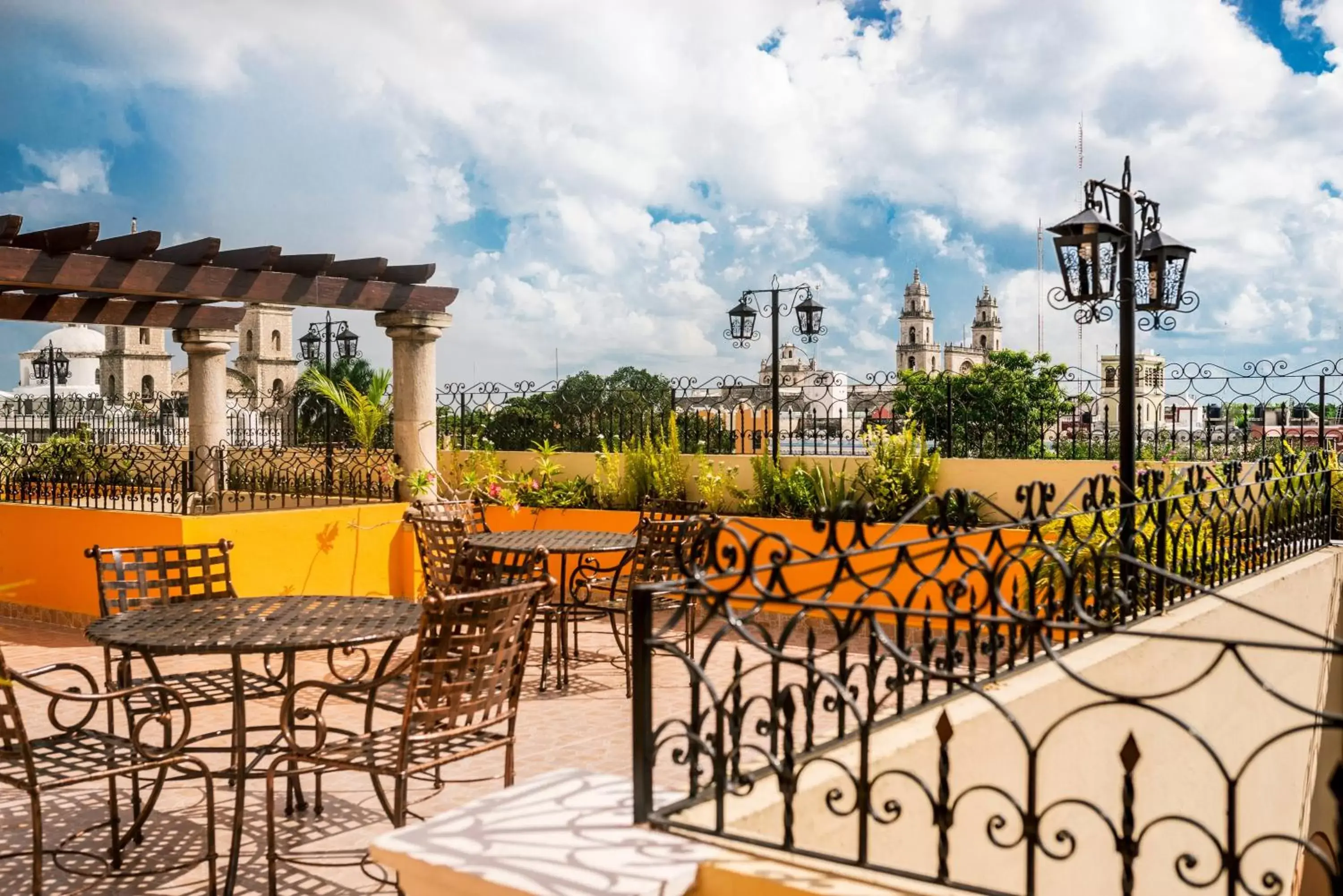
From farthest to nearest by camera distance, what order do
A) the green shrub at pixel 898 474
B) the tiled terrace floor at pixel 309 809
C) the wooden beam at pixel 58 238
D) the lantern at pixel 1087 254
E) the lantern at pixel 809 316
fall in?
the lantern at pixel 809 316, the green shrub at pixel 898 474, the wooden beam at pixel 58 238, the lantern at pixel 1087 254, the tiled terrace floor at pixel 309 809

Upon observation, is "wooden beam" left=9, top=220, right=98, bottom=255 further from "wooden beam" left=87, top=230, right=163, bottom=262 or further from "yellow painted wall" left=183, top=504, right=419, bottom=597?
"yellow painted wall" left=183, top=504, right=419, bottom=597

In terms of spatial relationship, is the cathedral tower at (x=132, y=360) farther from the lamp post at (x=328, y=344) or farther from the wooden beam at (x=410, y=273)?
the wooden beam at (x=410, y=273)

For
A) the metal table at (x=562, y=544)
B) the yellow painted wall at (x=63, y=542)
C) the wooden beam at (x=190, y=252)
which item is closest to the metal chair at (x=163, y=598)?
the metal table at (x=562, y=544)

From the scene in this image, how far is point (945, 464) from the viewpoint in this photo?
973 cm

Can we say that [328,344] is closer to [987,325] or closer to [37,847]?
[37,847]

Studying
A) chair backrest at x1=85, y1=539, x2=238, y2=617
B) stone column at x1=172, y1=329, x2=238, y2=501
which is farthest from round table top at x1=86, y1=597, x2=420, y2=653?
stone column at x1=172, y1=329, x2=238, y2=501

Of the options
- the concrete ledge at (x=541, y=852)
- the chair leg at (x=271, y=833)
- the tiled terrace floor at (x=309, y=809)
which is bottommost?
the tiled terrace floor at (x=309, y=809)

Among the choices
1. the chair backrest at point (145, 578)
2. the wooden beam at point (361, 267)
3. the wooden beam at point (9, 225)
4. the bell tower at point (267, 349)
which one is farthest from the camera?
the bell tower at point (267, 349)

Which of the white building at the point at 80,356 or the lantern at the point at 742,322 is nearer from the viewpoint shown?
the lantern at the point at 742,322

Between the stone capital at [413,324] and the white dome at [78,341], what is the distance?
75351 millimetres

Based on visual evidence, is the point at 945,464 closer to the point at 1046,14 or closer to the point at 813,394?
the point at 813,394

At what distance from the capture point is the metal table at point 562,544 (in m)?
7.21

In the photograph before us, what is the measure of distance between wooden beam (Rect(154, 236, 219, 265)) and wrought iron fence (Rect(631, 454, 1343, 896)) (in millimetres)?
4684

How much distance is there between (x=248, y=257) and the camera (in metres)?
9.40
